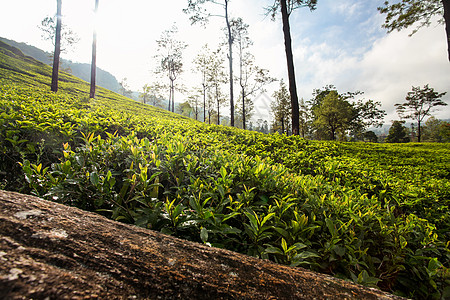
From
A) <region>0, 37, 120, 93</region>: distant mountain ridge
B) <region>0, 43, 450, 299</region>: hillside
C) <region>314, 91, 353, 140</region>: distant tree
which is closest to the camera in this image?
<region>0, 43, 450, 299</region>: hillside

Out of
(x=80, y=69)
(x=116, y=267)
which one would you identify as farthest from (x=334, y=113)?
(x=80, y=69)

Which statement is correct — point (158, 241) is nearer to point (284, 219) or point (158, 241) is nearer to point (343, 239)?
point (284, 219)

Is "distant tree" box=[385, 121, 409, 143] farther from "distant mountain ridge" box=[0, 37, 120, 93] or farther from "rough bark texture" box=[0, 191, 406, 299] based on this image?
"distant mountain ridge" box=[0, 37, 120, 93]

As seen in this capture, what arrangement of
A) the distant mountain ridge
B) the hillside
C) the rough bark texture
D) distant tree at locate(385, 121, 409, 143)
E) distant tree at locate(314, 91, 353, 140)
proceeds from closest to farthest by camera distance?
Result: the rough bark texture
the hillside
distant tree at locate(314, 91, 353, 140)
distant tree at locate(385, 121, 409, 143)
the distant mountain ridge

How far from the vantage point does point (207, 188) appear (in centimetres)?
166

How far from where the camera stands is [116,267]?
68 cm

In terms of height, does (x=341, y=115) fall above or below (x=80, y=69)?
below

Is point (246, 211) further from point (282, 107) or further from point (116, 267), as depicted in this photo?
point (282, 107)

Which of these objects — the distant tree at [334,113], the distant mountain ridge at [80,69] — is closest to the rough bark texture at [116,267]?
the distant tree at [334,113]

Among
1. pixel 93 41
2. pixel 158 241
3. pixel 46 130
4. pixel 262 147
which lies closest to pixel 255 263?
pixel 158 241

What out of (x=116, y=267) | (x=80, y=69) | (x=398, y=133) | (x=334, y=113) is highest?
(x=80, y=69)

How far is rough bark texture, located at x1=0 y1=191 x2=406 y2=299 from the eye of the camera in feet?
1.78

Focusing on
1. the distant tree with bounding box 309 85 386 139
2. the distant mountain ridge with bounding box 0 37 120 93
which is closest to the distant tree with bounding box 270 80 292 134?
the distant tree with bounding box 309 85 386 139

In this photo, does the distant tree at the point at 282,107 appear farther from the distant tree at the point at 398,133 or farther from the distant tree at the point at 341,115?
the distant tree at the point at 398,133
